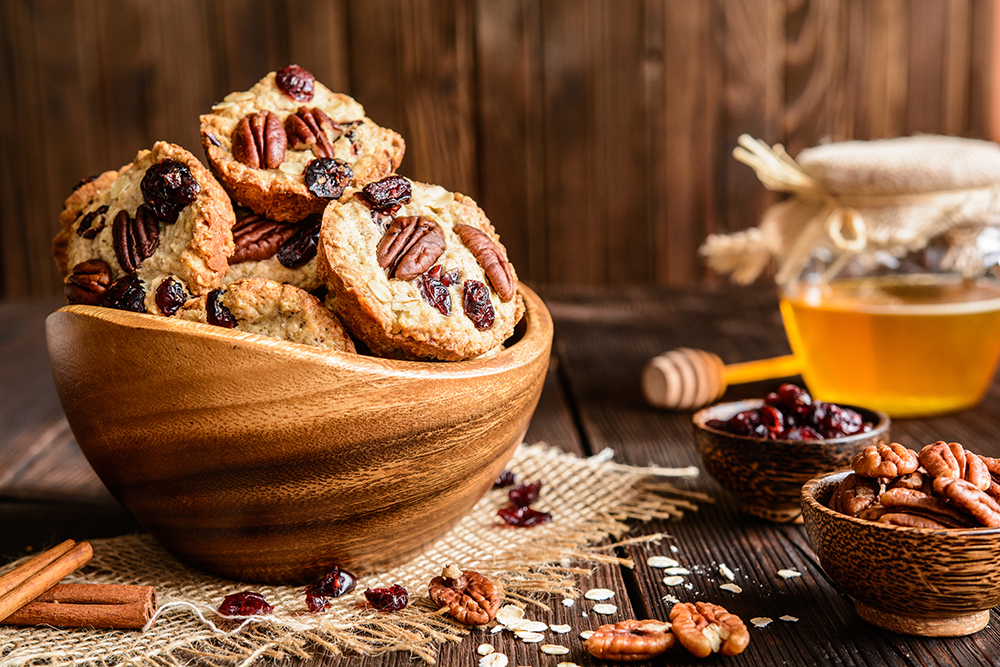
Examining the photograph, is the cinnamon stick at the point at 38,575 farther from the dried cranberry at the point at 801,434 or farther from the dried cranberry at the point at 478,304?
the dried cranberry at the point at 801,434

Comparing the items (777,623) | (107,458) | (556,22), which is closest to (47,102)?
(556,22)

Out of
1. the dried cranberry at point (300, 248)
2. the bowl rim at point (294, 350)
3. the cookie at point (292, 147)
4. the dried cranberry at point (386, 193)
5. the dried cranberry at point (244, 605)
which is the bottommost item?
the dried cranberry at point (244, 605)

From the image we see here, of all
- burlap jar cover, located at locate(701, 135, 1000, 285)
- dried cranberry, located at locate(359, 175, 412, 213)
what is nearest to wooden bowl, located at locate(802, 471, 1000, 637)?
dried cranberry, located at locate(359, 175, 412, 213)

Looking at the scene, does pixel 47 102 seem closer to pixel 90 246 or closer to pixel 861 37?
pixel 90 246

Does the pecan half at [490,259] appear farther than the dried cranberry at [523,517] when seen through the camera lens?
No

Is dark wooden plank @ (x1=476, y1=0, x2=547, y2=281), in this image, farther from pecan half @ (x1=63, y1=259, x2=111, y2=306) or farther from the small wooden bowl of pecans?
the small wooden bowl of pecans

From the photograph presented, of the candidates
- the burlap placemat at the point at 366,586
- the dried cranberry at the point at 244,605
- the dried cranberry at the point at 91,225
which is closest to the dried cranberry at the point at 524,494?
the burlap placemat at the point at 366,586
